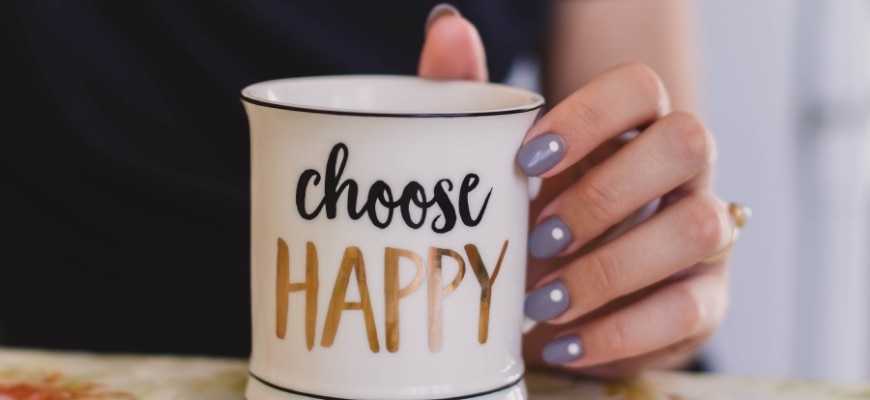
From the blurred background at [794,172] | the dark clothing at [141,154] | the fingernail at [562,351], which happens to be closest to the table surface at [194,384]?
the fingernail at [562,351]

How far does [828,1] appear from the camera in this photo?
6.13 ft

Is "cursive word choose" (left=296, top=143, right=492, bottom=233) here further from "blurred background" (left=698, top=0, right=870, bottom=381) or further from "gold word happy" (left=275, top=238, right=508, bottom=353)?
"blurred background" (left=698, top=0, right=870, bottom=381)

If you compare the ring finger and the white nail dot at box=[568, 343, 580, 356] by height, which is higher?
the ring finger

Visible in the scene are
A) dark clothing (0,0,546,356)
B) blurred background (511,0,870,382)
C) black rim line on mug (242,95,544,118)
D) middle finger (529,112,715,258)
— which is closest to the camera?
black rim line on mug (242,95,544,118)

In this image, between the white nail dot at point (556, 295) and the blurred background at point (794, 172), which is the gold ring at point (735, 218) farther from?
the blurred background at point (794, 172)

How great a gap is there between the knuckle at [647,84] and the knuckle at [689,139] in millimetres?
13

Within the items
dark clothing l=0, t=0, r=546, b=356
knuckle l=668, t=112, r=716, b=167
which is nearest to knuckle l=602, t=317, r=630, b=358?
knuckle l=668, t=112, r=716, b=167

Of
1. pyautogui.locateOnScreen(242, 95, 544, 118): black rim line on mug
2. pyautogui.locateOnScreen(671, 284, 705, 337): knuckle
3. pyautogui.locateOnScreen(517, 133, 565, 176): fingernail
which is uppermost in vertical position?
pyautogui.locateOnScreen(242, 95, 544, 118): black rim line on mug

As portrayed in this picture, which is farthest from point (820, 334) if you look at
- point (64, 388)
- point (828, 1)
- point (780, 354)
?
point (64, 388)

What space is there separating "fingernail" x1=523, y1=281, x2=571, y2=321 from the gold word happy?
0.25 feet

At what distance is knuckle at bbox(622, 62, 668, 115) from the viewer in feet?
1.83

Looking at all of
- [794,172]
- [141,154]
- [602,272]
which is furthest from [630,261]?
[794,172]

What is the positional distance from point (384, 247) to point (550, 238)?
120 mm

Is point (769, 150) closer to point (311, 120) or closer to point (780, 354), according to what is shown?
point (780, 354)
